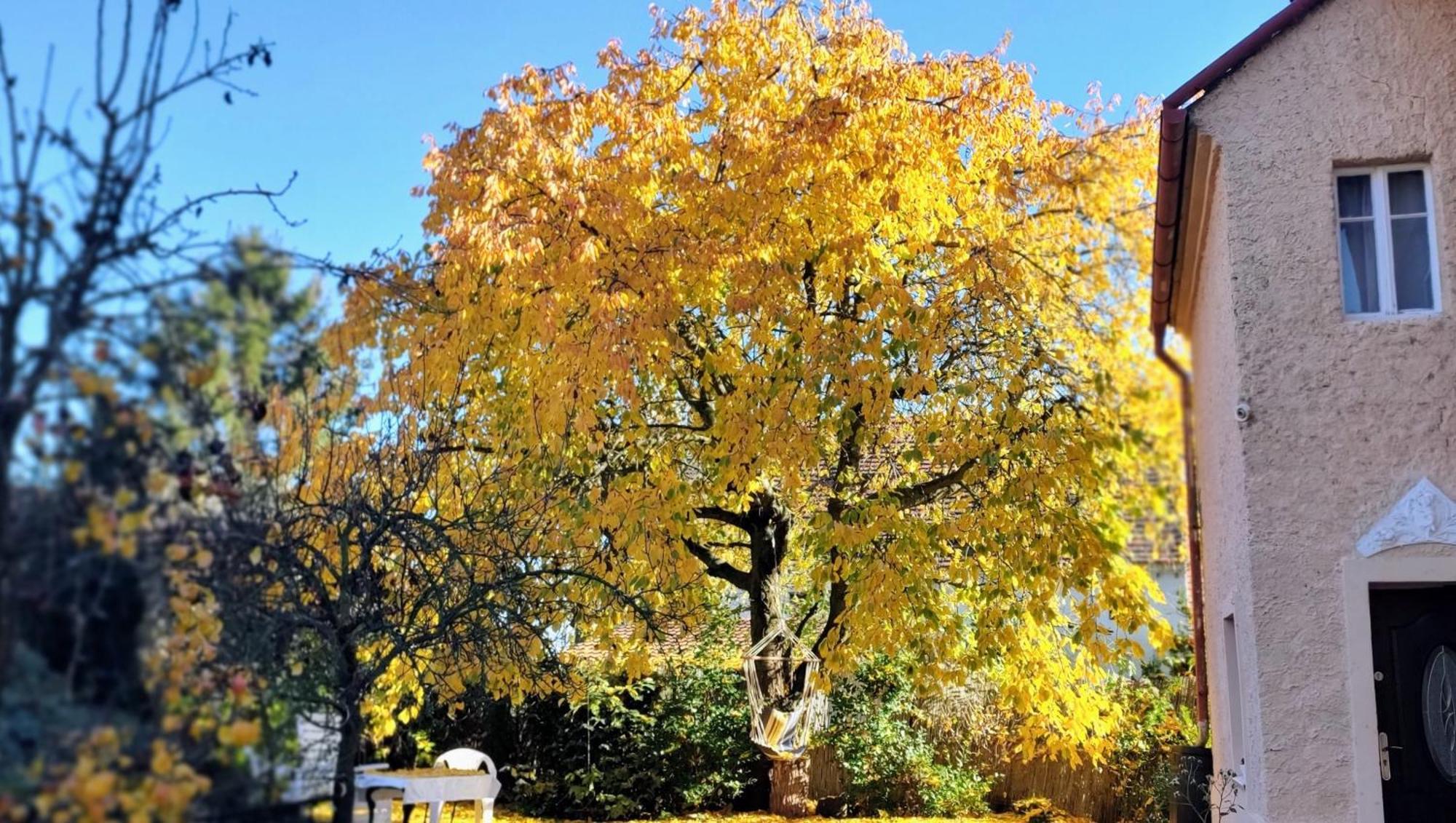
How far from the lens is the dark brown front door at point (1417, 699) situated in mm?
7887

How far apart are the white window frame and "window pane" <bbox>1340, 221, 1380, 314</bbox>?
0.02 meters

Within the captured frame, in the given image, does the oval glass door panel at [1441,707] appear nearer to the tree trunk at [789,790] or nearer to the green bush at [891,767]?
the green bush at [891,767]

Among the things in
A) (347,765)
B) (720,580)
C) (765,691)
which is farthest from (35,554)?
(720,580)

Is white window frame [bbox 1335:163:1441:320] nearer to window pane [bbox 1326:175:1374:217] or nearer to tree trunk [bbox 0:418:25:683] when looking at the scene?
window pane [bbox 1326:175:1374:217]

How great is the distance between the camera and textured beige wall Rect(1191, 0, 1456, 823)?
7797mm

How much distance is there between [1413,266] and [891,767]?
9604 millimetres

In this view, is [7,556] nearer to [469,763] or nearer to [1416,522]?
[1416,522]

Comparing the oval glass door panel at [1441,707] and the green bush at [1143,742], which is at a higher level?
the oval glass door panel at [1441,707]

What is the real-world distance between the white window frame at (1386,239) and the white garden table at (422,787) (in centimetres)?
754

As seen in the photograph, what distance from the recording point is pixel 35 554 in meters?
3.90

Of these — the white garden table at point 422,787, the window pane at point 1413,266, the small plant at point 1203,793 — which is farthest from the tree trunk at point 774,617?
the window pane at point 1413,266

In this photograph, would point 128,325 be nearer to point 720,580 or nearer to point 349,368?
point 349,368

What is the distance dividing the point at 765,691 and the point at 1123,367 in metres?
5.30

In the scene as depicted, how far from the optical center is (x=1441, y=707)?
795 cm
